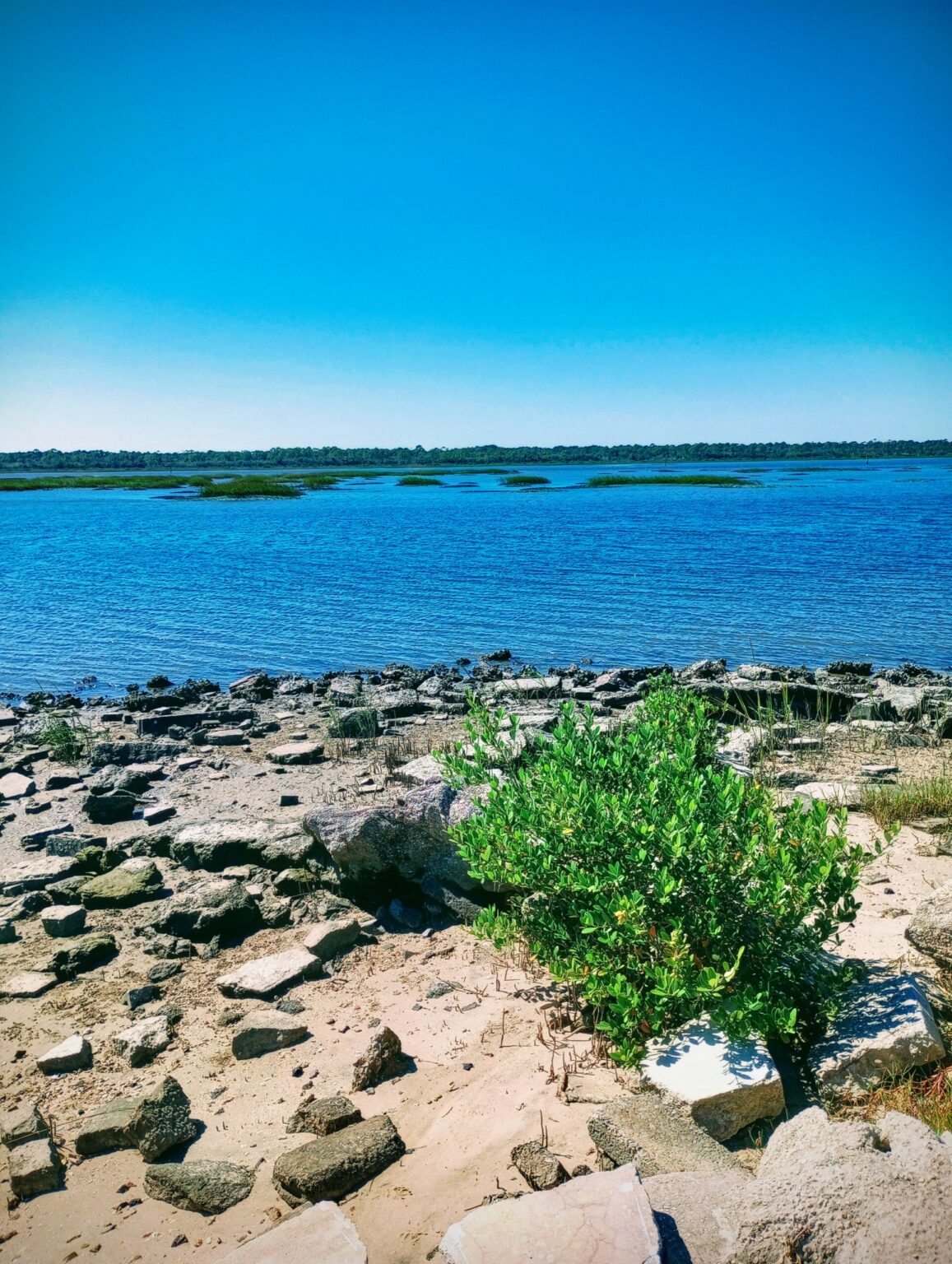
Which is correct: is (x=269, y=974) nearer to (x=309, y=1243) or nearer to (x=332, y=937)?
Answer: (x=332, y=937)

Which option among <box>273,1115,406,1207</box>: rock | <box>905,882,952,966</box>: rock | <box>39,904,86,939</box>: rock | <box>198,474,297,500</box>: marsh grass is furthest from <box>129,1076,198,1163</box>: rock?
<box>198,474,297,500</box>: marsh grass

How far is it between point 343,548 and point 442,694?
28140 mm

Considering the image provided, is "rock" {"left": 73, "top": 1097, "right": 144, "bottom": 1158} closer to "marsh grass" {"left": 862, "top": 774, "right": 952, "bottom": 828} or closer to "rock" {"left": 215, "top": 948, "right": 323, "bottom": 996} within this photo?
"rock" {"left": 215, "top": 948, "right": 323, "bottom": 996}

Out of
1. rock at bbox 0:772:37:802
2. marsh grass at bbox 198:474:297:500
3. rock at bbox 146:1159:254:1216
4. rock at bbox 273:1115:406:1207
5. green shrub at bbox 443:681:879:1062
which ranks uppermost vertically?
marsh grass at bbox 198:474:297:500

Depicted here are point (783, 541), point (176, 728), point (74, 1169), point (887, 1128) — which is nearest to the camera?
point (887, 1128)

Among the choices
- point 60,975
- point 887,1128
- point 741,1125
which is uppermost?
point 887,1128

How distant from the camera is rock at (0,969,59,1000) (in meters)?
6.32

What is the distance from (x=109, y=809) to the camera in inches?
387

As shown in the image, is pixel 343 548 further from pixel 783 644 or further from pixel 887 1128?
pixel 887 1128

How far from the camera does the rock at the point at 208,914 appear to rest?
7.00 metres

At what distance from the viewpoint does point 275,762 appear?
11789 millimetres

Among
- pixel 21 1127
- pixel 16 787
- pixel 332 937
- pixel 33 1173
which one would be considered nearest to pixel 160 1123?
pixel 33 1173

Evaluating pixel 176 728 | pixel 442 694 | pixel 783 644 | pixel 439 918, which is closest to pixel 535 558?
pixel 783 644

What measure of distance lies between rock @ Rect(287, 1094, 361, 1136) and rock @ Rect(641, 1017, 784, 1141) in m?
1.63
